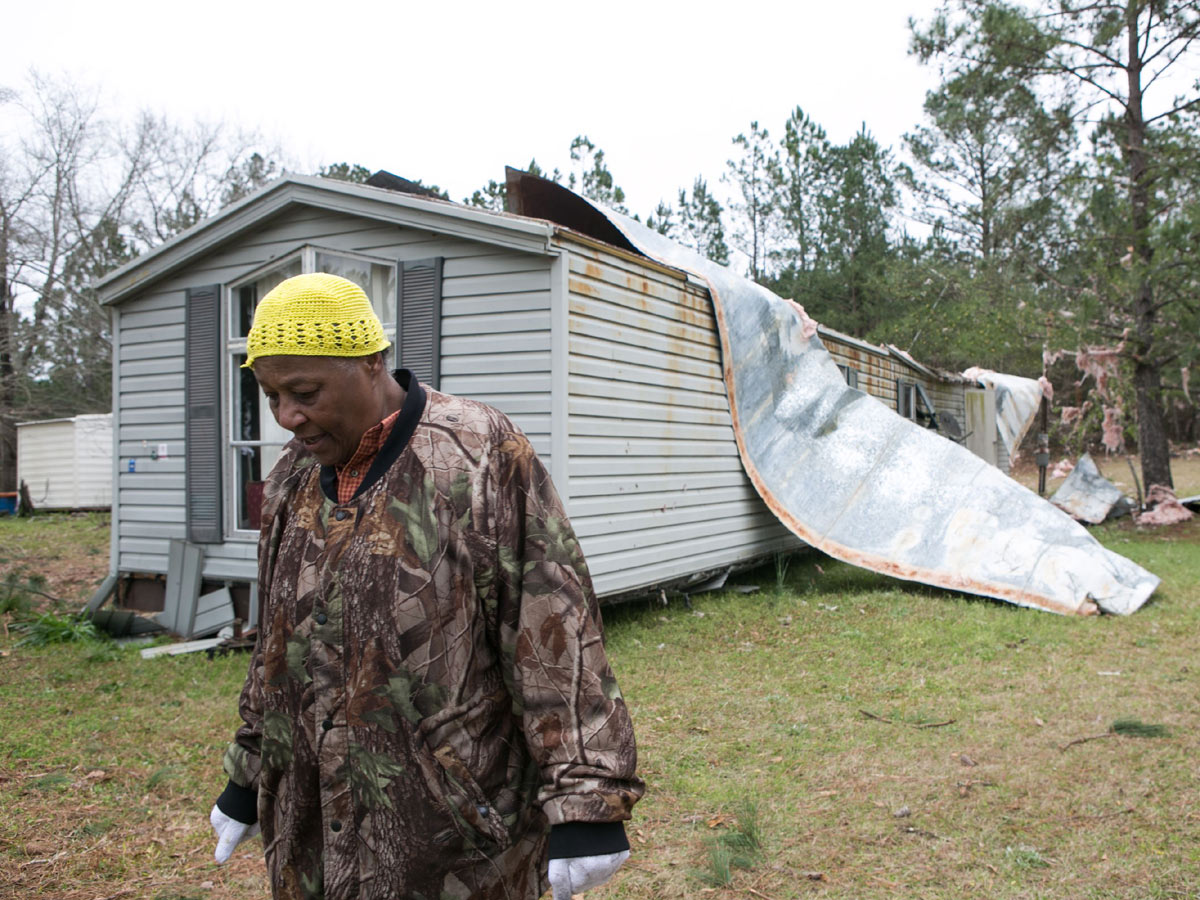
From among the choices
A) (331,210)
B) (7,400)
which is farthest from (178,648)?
(7,400)

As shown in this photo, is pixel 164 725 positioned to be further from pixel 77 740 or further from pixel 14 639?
pixel 14 639

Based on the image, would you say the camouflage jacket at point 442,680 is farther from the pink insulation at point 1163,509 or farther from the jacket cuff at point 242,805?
the pink insulation at point 1163,509

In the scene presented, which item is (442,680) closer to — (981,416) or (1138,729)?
(1138,729)

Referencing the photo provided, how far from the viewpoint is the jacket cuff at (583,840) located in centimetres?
147

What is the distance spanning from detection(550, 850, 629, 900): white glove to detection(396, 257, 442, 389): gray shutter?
5.25 meters

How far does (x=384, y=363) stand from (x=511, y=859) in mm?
917

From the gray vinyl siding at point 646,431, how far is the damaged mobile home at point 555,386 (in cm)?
2

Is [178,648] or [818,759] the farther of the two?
[178,648]

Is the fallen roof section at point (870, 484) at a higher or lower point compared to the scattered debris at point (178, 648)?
higher

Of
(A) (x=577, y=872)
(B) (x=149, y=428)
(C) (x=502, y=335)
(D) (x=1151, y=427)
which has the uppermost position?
(C) (x=502, y=335)

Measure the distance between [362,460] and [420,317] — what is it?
502cm

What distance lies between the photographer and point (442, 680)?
5.12ft

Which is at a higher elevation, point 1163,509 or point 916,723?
point 1163,509

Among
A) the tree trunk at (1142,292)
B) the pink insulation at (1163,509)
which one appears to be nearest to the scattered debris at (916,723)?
the tree trunk at (1142,292)
